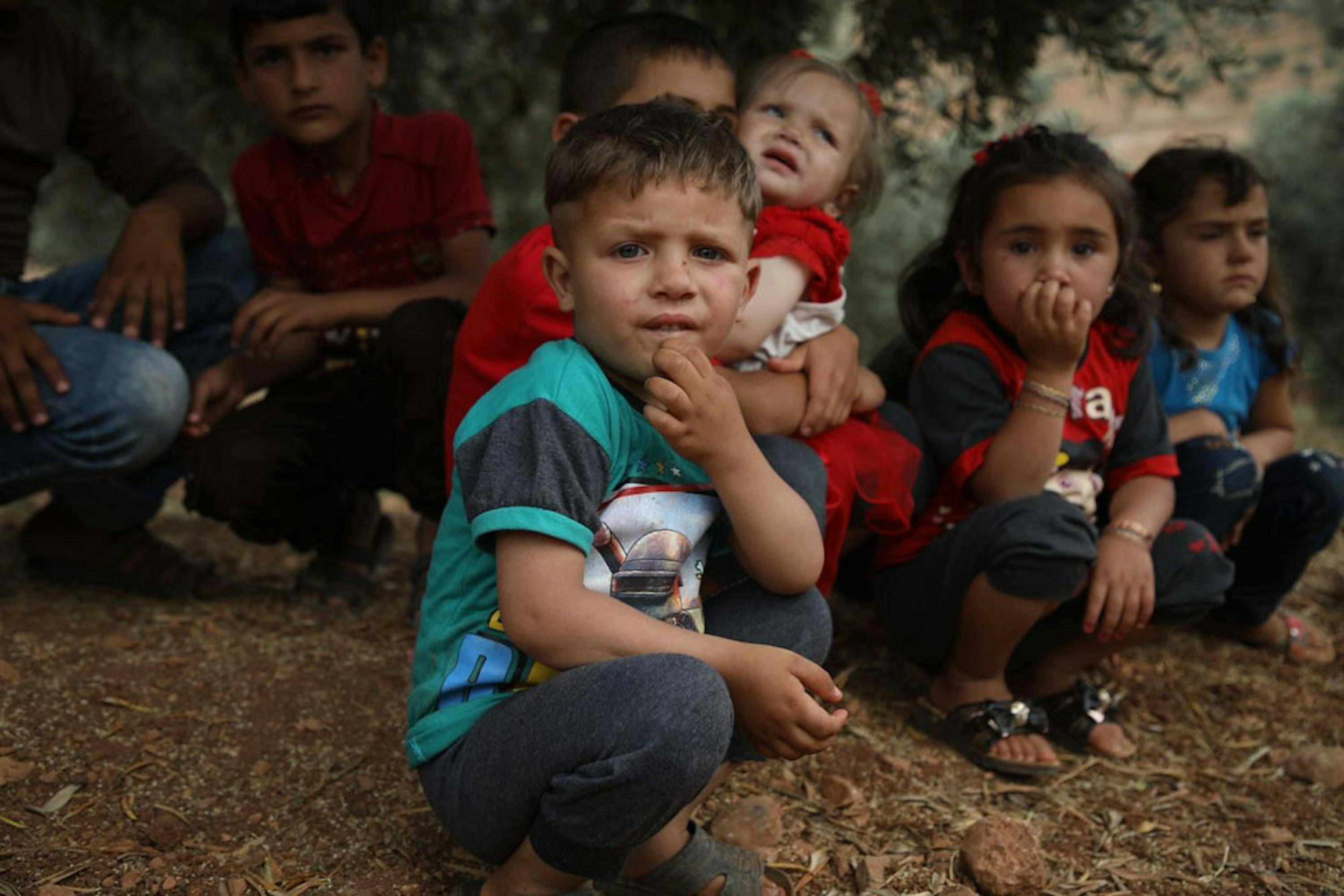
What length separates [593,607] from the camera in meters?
1.58

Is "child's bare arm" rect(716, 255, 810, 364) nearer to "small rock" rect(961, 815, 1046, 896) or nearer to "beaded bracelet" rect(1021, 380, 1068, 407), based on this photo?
"beaded bracelet" rect(1021, 380, 1068, 407)

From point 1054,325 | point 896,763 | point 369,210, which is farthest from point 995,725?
point 369,210

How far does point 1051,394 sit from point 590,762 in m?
1.41

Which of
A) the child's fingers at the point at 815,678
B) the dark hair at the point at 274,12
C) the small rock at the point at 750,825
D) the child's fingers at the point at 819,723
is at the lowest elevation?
the small rock at the point at 750,825

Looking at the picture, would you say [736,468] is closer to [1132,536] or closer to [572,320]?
[572,320]

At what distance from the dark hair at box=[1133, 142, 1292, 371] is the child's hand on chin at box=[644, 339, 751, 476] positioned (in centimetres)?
192

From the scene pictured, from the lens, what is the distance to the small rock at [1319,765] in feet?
8.26

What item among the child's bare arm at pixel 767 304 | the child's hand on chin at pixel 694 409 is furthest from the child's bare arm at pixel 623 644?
the child's bare arm at pixel 767 304

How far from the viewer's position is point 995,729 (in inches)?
98.7

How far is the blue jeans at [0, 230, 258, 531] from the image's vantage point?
2738mm

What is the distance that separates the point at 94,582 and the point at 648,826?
2215mm

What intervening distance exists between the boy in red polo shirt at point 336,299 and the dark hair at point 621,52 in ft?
1.98

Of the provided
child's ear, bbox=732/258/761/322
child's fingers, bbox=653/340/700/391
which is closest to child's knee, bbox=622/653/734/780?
child's fingers, bbox=653/340/700/391

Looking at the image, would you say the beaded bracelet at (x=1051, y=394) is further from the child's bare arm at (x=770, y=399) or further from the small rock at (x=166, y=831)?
the small rock at (x=166, y=831)
